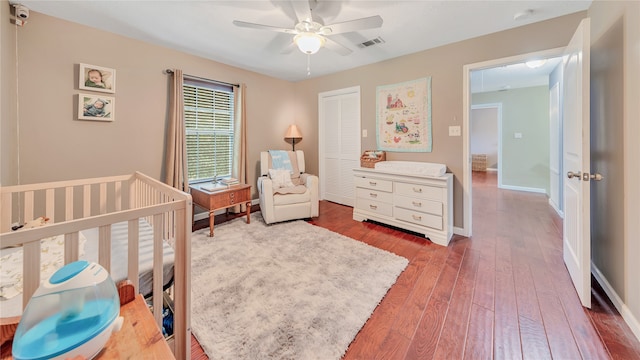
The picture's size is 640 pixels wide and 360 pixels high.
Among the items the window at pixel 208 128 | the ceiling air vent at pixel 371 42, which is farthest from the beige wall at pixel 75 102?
the ceiling air vent at pixel 371 42

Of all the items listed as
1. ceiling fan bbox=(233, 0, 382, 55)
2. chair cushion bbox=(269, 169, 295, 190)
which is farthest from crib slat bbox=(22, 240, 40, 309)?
chair cushion bbox=(269, 169, 295, 190)

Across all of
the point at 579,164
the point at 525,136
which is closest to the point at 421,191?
the point at 579,164

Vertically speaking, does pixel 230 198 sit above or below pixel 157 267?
above

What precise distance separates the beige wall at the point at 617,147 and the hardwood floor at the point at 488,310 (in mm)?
229

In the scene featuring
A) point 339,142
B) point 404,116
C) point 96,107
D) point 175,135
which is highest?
point 404,116

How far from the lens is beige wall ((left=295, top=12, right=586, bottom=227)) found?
2342 millimetres

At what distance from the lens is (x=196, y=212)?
3.46 meters

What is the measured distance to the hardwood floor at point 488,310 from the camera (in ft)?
4.27

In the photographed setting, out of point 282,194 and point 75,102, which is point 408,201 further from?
point 75,102

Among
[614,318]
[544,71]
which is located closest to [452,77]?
[614,318]

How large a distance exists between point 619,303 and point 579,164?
0.91 meters

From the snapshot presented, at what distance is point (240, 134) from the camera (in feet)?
12.3

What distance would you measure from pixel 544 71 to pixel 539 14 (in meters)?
2.80

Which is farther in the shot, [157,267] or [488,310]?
[488,310]
